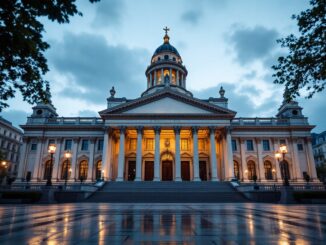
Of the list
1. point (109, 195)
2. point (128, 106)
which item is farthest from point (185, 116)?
point (109, 195)

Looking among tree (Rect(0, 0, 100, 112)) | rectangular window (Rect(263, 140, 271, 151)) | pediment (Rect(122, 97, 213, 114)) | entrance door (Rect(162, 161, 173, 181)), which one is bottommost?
entrance door (Rect(162, 161, 173, 181))

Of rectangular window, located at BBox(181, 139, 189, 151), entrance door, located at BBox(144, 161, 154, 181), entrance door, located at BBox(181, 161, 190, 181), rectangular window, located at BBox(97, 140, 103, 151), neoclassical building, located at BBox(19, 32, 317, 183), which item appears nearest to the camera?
neoclassical building, located at BBox(19, 32, 317, 183)

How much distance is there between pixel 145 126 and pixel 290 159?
28.1 metres

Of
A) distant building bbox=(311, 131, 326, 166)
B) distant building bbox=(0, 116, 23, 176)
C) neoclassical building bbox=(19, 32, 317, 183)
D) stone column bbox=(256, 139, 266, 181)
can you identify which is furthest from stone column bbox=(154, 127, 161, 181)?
distant building bbox=(311, 131, 326, 166)

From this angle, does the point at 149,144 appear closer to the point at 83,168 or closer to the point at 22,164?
the point at 83,168

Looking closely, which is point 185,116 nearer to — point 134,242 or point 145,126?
point 145,126

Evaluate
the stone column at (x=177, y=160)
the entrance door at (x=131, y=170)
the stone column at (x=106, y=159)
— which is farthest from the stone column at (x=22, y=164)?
the stone column at (x=177, y=160)

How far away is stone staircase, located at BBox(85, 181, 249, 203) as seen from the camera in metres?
25.3

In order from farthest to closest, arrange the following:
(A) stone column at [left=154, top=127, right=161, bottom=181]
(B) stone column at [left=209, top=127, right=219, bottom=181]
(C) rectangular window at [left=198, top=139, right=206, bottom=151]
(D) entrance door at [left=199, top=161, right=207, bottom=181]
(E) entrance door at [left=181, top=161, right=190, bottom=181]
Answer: (C) rectangular window at [left=198, top=139, right=206, bottom=151], (D) entrance door at [left=199, top=161, right=207, bottom=181], (E) entrance door at [left=181, top=161, right=190, bottom=181], (B) stone column at [left=209, top=127, right=219, bottom=181], (A) stone column at [left=154, top=127, right=161, bottom=181]

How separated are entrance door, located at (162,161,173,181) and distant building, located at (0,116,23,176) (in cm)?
4326

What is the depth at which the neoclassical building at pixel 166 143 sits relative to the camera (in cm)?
3931

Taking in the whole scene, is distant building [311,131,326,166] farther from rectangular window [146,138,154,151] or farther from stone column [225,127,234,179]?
rectangular window [146,138,154,151]

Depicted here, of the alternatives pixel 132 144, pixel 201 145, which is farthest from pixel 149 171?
pixel 201 145

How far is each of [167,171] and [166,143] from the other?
5130 millimetres
